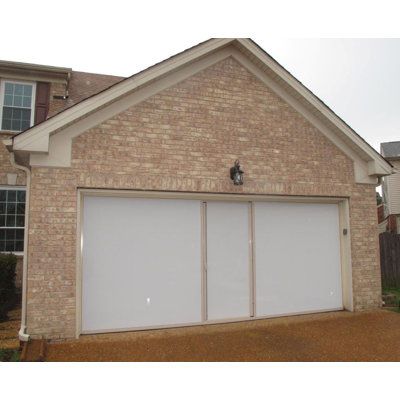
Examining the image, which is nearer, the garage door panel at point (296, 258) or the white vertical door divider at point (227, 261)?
the white vertical door divider at point (227, 261)

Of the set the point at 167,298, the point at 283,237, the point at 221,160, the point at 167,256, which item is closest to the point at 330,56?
the point at 221,160

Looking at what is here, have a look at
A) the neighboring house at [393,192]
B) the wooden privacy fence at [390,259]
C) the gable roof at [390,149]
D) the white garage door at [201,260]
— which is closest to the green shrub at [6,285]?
the white garage door at [201,260]

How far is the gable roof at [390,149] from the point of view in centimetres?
1993

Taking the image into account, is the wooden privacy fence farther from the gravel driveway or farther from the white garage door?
the gravel driveway

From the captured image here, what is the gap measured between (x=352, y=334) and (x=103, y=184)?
538 cm

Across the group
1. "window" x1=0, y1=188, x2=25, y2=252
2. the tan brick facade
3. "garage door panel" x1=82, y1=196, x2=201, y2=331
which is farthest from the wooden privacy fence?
"window" x1=0, y1=188, x2=25, y2=252

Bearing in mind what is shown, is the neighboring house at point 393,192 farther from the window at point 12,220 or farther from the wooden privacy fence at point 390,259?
the window at point 12,220

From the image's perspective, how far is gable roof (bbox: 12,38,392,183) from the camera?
A: 5695 mm

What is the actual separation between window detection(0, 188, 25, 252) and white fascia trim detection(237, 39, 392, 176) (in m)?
7.89

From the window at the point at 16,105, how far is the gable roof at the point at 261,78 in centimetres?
548

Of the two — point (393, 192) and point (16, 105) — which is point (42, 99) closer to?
point (16, 105)

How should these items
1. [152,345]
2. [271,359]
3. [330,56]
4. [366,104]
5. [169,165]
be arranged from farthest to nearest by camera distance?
[366,104]
[330,56]
[169,165]
[152,345]
[271,359]

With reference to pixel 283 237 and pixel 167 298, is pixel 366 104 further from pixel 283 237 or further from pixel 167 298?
pixel 167 298

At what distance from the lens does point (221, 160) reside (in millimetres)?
6957
